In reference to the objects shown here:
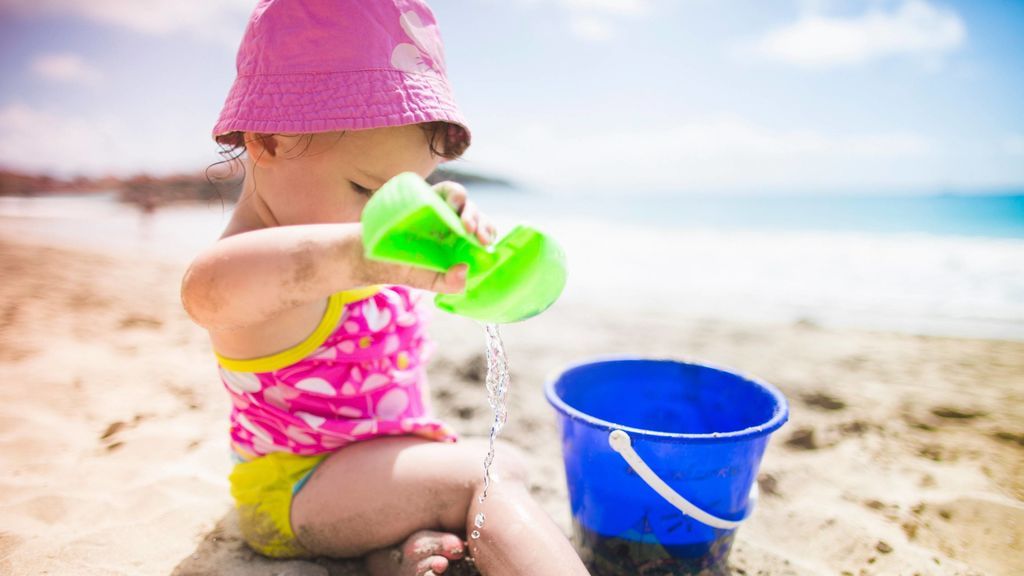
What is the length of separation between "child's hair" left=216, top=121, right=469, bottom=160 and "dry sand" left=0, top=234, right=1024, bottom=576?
105cm

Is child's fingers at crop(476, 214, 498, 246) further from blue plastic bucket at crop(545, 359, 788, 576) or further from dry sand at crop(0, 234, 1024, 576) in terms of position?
dry sand at crop(0, 234, 1024, 576)

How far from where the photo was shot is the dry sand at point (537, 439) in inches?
62.0

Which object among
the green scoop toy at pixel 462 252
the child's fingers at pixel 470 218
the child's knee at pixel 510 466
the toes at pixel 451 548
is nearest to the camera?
the green scoop toy at pixel 462 252

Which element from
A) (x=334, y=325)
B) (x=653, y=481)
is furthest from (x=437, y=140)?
(x=653, y=481)

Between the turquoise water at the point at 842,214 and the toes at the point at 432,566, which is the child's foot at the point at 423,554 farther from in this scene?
the turquoise water at the point at 842,214

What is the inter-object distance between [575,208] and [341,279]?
17.7 metres

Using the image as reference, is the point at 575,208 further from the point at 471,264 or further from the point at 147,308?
the point at 471,264

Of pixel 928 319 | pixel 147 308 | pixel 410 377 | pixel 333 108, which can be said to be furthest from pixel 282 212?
pixel 928 319

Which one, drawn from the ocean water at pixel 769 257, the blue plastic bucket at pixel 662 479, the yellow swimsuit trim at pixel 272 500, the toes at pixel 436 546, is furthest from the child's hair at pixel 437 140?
the ocean water at pixel 769 257

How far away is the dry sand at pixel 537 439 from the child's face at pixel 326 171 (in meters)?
0.88

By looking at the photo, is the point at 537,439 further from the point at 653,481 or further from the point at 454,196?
the point at 454,196

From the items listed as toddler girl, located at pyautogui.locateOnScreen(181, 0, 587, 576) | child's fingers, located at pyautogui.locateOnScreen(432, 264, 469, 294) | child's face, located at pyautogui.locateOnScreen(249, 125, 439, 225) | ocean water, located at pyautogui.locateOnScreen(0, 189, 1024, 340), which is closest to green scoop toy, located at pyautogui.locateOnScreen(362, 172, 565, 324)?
child's fingers, located at pyautogui.locateOnScreen(432, 264, 469, 294)

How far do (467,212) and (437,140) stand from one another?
0.60 meters

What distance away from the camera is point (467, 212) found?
0.92 meters
